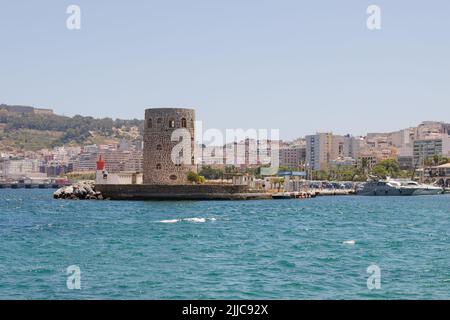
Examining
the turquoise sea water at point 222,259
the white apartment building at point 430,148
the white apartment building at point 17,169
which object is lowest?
the turquoise sea water at point 222,259

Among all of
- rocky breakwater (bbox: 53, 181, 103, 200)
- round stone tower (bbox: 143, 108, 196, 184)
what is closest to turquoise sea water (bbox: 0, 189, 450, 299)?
round stone tower (bbox: 143, 108, 196, 184)

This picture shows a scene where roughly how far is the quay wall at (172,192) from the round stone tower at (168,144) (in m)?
2.09

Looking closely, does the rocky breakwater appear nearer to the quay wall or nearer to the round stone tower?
the quay wall

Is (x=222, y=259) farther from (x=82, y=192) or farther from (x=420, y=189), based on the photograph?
(x=420, y=189)

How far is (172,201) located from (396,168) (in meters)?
79.8

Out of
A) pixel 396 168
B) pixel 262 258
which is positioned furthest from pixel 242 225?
pixel 396 168

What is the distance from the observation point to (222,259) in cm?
1686

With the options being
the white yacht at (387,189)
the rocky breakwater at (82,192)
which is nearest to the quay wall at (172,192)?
the rocky breakwater at (82,192)

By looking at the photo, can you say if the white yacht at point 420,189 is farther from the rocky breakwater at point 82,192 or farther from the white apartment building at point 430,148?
the white apartment building at point 430,148

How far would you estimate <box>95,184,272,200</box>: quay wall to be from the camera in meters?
49.8

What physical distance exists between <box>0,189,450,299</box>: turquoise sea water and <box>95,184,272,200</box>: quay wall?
64.8 feet

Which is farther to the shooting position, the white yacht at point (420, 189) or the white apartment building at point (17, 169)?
the white apartment building at point (17, 169)

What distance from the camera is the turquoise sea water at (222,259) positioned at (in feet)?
40.7
